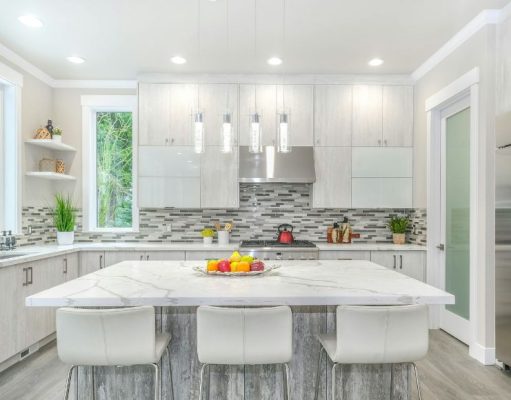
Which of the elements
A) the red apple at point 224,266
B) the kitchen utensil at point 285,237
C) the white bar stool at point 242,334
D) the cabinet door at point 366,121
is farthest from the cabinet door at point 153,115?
the white bar stool at point 242,334

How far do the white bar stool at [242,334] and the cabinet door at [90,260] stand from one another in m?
2.91

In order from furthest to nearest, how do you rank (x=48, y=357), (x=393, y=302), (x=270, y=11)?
(x=48, y=357), (x=270, y=11), (x=393, y=302)

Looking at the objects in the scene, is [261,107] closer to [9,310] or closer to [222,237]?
[222,237]

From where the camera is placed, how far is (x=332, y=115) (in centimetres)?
484

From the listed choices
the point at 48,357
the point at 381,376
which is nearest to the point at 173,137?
the point at 48,357

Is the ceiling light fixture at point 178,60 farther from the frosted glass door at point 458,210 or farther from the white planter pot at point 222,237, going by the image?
the frosted glass door at point 458,210

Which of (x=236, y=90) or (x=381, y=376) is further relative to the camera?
(x=236, y=90)

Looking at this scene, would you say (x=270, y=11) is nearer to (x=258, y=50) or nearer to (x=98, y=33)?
(x=258, y=50)

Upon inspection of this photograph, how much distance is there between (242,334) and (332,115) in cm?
349

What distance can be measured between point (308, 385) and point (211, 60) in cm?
337

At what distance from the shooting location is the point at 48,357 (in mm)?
3611

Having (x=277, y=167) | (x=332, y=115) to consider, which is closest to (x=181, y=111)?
(x=277, y=167)

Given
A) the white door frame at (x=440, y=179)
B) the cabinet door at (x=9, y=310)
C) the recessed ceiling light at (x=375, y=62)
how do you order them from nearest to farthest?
the cabinet door at (x=9, y=310) → the white door frame at (x=440, y=179) → the recessed ceiling light at (x=375, y=62)

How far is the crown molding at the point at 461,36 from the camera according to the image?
132 inches
